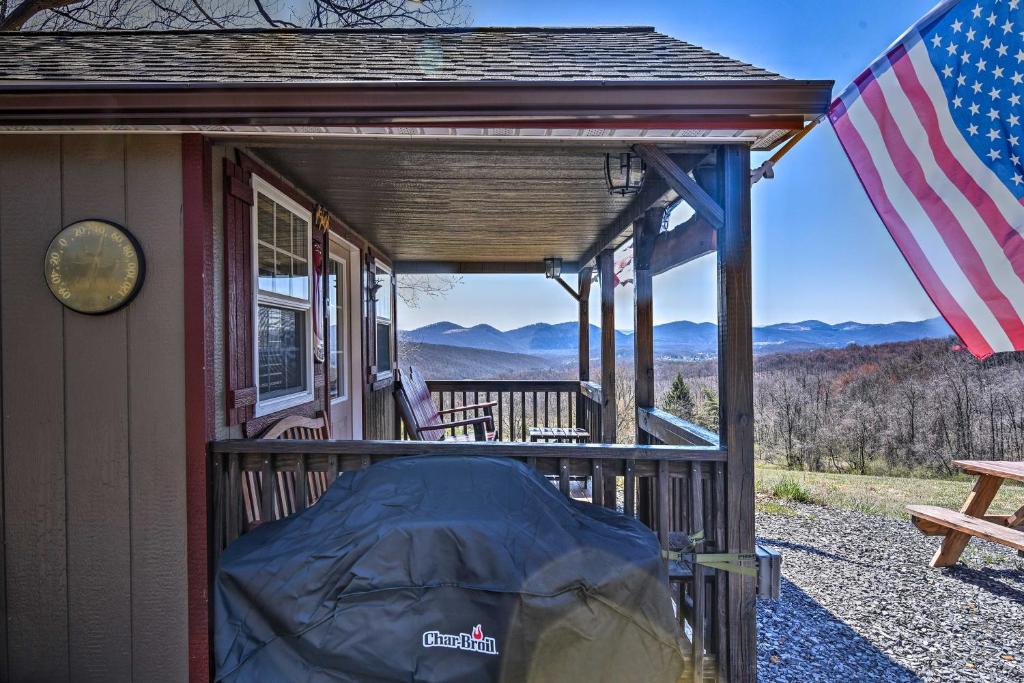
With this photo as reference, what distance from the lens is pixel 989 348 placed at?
110 inches

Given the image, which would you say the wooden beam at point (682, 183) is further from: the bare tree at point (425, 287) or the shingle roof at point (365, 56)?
the bare tree at point (425, 287)

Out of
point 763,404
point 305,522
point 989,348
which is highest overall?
point 989,348

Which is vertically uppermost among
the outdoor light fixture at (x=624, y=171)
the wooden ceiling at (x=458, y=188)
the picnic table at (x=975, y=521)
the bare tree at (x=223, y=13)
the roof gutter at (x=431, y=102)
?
the bare tree at (x=223, y=13)

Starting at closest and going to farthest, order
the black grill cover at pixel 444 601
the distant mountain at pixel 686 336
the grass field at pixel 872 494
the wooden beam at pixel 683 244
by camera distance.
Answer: the black grill cover at pixel 444 601 → the wooden beam at pixel 683 244 → the grass field at pixel 872 494 → the distant mountain at pixel 686 336

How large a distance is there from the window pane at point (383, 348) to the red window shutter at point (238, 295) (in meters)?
3.55

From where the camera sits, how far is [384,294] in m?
6.86

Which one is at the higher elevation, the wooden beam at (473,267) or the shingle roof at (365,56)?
the shingle roof at (365,56)

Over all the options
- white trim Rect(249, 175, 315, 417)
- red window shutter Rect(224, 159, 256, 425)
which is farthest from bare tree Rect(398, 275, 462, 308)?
red window shutter Rect(224, 159, 256, 425)

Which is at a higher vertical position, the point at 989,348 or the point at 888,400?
the point at 989,348

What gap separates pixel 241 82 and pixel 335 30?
6.04ft

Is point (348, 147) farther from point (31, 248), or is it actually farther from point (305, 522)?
Answer: point (305, 522)

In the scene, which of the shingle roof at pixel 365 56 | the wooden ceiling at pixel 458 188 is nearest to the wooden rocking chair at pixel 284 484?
the wooden ceiling at pixel 458 188

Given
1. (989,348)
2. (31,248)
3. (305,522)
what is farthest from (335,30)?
(989,348)

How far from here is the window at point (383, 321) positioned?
648 cm
